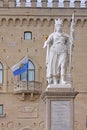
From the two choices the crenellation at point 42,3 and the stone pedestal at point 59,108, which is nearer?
the stone pedestal at point 59,108

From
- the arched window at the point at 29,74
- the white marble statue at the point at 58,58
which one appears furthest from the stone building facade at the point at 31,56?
the white marble statue at the point at 58,58

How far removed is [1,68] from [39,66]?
9.01ft

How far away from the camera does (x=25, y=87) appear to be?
4094cm

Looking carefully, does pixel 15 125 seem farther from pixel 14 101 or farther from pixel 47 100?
pixel 47 100

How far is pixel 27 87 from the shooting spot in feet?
134

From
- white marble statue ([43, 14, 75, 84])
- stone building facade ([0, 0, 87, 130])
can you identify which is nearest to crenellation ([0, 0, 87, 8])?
stone building facade ([0, 0, 87, 130])

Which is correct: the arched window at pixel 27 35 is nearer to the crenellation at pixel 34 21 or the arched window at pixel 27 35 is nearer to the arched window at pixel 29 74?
the crenellation at pixel 34 21

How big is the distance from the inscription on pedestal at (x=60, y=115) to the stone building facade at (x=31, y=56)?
71.0ft

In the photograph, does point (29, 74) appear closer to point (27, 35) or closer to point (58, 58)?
point (27, 35)

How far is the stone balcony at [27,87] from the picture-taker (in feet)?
134

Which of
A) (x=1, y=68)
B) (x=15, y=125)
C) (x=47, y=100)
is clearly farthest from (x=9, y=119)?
(x=47, y=100)

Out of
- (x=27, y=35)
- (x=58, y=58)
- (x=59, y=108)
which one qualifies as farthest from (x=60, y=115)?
(x=27, y=35)

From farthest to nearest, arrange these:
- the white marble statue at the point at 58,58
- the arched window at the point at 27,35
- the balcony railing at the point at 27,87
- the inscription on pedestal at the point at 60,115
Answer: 1. the arched window at the point at 27,35
2. the balcony railing at the point at 27,87
3. the white marble statue at the point at 58,58
4. the inscription on pedestal at the point at 60,115

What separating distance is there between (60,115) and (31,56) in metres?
23.3
